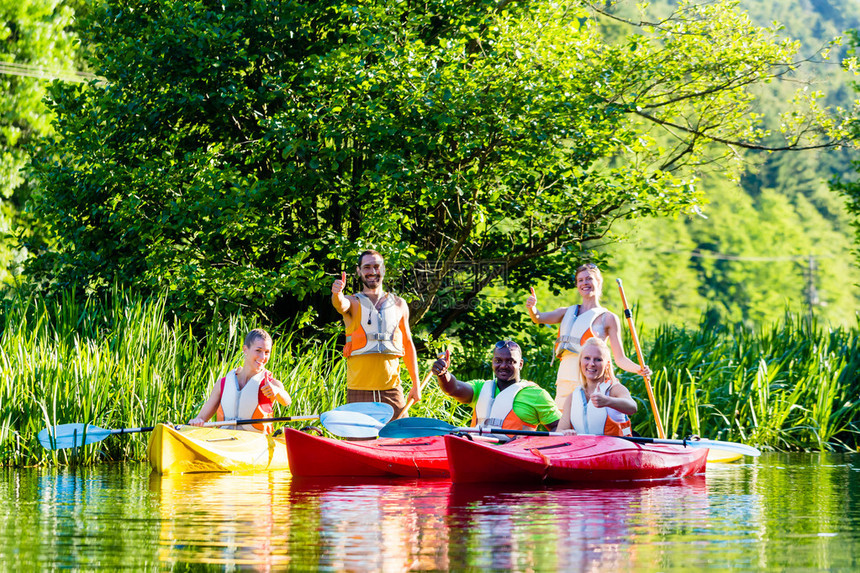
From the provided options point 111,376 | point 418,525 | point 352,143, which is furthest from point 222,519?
point 352,143

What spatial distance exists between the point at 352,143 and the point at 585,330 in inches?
219

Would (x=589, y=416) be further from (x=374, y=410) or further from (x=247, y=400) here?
(x=247, y=400)

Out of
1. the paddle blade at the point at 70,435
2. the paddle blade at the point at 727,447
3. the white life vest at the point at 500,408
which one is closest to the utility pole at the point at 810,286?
the paddle blade at the point at 727,447

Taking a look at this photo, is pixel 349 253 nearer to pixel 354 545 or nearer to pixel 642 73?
pixel 642 73

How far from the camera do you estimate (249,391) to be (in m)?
8.18

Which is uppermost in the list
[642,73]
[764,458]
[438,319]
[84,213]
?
[642,73]

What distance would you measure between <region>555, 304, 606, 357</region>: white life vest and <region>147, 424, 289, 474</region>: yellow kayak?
2288mm

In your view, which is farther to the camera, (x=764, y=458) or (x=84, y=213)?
(x=84, y=213)

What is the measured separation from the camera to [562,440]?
276 inches

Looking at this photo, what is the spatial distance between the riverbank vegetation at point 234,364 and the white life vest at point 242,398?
108 cm

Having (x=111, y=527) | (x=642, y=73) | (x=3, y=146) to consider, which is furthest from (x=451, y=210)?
(x=3, y=146)

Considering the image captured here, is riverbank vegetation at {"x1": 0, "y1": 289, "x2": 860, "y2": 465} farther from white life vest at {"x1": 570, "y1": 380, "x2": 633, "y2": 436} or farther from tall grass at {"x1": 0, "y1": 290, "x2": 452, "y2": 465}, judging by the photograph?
white life vest at {"x1": 570, "y1": 380, "x2": 633, "y2": 436}

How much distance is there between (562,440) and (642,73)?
6.32m

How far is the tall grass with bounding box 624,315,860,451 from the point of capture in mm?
11016
